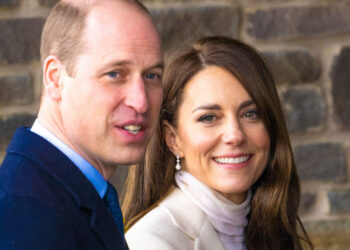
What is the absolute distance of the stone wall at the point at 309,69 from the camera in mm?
3146

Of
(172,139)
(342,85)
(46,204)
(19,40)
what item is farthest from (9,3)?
(46,204)

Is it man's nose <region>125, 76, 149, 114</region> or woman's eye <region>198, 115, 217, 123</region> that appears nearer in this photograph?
man's nose <region>125, 76, 149, 114</region>

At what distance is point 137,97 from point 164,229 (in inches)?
37.9

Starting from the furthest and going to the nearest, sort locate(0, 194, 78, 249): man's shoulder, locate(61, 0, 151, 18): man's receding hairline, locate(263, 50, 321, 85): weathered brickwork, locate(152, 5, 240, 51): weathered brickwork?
1. locate(263, 50, 321, 85): weathered brickwork
2. locate(152, 5, 240, 51): weathered brickwork
3. locate(61, 0, 151, 18): man's receding hairline
4. locate(0, 194, 78, 249): man's shoulder

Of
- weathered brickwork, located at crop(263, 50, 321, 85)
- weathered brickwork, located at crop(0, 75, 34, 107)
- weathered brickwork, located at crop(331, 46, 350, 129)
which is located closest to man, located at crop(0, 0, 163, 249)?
weathered brickwork, located at crop(0, 75, 34, 107)

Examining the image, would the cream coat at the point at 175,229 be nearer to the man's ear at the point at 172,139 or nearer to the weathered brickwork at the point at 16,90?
the man's ear at the point at 172,139

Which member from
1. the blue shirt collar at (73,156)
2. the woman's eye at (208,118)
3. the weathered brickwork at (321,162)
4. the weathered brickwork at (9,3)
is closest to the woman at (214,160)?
the woman's eye at (208,118)

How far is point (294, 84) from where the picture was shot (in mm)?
3225

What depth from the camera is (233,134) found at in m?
2.05

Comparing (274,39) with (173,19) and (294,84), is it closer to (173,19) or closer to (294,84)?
(294,84)

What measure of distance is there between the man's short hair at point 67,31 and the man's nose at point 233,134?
34.6 inches

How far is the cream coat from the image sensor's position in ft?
6.55

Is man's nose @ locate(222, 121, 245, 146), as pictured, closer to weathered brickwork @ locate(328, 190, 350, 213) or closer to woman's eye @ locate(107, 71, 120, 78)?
woman's eye @ locate(107, 71, 120, 78)

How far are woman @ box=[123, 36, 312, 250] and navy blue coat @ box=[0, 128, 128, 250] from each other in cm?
88
